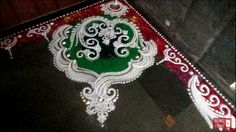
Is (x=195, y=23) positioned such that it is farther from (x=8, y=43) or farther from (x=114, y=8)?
(x=8, y=43)

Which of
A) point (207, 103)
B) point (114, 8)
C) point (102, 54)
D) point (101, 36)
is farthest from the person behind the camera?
point (114, 8)

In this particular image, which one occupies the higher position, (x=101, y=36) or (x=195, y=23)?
(x=101, y=36)

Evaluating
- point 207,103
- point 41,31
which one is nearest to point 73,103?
point 41,31

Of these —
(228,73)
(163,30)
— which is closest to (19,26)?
(163,30)

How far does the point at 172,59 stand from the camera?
177cm

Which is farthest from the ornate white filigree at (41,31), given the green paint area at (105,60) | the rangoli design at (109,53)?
the green paint area at (105,60)

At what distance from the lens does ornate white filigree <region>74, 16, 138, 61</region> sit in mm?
1837

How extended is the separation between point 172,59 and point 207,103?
399 millimetres

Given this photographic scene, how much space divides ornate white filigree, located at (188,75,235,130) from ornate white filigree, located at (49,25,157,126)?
1.11ft

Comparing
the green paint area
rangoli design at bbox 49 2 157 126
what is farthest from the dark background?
the green paint area

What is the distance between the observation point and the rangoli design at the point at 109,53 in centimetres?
156

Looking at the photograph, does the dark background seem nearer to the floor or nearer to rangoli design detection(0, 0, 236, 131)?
rangoli design detection(0, 0, 236, 131)

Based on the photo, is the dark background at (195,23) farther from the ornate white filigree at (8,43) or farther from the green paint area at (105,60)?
the green paint area at (105,60)

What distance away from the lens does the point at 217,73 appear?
1.59 meters
